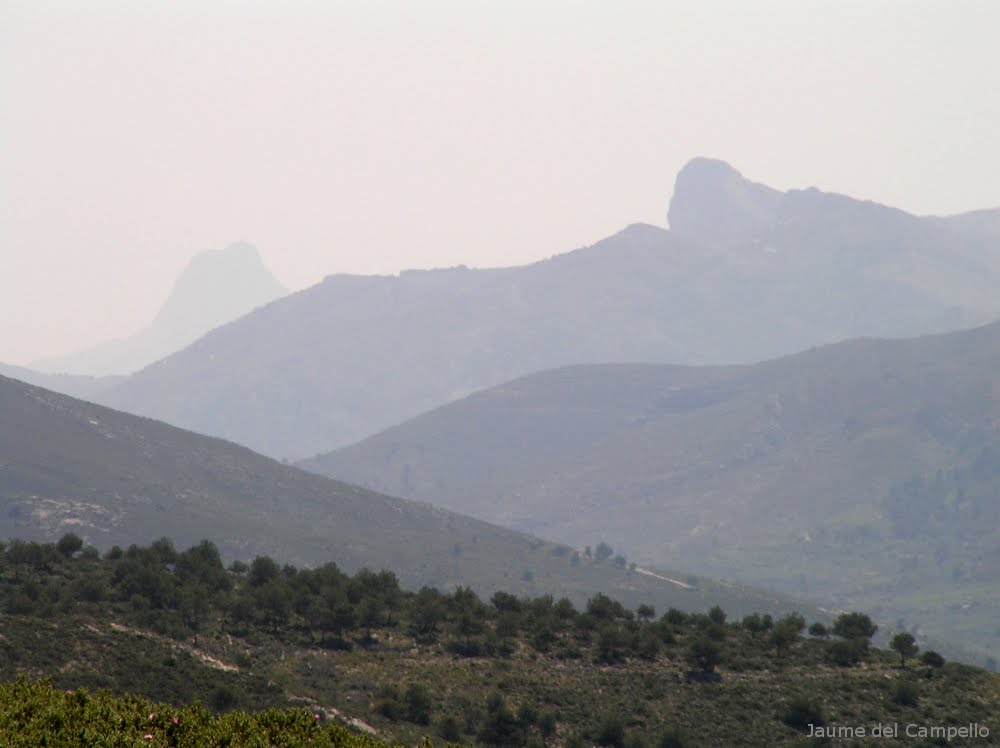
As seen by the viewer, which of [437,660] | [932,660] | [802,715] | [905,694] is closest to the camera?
[802,715]

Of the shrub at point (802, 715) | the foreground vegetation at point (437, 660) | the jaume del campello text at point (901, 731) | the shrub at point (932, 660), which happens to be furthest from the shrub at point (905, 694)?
the shrub at point (932, 660)

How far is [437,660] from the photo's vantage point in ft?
204

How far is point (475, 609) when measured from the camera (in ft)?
239

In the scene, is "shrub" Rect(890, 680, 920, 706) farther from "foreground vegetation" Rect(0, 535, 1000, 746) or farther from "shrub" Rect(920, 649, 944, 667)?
"shrub" Rect(920, 649, 944, 667)

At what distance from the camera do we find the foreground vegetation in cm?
5112

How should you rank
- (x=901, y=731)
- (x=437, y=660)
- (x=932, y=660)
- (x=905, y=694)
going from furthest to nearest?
1. (x=932, y=660)
2. (x=437, y=660)
3. (x=905, y=694)
4. (x=901, y=731)

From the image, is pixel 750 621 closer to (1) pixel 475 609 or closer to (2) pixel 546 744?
(1) pixel 475 609

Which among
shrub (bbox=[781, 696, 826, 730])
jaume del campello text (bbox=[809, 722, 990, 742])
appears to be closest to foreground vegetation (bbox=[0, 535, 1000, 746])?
shrub (bbox=[781, 696, 826, 730])

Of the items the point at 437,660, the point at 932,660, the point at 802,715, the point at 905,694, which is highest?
the point at 932,660

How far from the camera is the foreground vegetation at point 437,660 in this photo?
168 feet

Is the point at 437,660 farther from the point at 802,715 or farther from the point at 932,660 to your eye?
the point at 932,660

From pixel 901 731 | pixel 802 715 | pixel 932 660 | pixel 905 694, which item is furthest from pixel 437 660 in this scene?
pixel 932 660

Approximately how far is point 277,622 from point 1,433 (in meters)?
153

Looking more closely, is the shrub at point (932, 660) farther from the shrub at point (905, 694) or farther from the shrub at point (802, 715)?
the shrub at point (802, 715)
